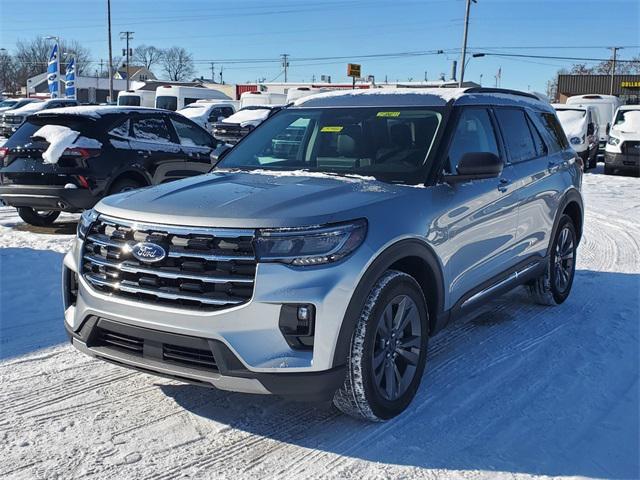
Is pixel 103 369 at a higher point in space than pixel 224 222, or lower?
lower

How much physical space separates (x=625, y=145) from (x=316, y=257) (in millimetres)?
17538

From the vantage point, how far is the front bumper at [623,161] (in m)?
18.1

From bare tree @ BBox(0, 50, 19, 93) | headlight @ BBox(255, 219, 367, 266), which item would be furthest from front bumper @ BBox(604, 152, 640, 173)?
bare tree @ BBox(0, 50, 19, 93)

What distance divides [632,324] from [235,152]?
11.5ft

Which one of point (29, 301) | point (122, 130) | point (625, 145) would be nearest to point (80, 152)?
point (122, 130)

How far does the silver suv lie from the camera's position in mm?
3092

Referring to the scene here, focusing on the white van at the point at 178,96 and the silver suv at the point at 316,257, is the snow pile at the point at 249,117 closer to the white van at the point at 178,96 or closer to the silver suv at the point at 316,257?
the white van at the point at 178,96

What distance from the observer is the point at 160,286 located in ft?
10.7

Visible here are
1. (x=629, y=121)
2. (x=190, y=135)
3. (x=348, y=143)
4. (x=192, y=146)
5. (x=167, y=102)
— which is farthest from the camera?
(x=167, y=102)

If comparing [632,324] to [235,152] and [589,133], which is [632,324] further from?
[589,133]

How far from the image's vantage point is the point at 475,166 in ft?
13.2

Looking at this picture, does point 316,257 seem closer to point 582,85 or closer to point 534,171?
point 534,171

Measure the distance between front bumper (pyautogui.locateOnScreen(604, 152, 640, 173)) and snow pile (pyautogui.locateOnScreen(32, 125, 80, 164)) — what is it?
50.3 feet

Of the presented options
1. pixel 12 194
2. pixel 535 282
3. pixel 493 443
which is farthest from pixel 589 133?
pixel 493 443
